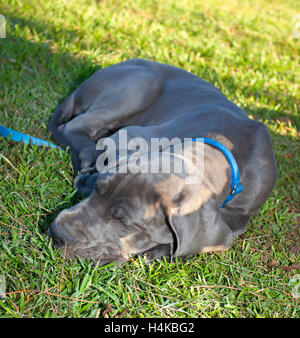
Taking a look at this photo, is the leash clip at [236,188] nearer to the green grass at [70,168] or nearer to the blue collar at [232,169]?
the blue collar at [232,169]

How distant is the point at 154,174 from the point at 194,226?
46 centimetres

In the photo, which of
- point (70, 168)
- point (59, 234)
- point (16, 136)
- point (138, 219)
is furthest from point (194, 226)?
point (16, 136)

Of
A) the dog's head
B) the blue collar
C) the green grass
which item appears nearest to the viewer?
the green grass

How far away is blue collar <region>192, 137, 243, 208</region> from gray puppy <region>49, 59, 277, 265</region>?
0.12 feet

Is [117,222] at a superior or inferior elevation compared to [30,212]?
superior

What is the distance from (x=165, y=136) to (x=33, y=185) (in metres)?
1.31

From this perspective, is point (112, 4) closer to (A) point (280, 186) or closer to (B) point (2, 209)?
(A) point (280, 186)

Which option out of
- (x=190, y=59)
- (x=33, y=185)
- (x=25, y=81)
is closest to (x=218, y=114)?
(x=33, y=185)

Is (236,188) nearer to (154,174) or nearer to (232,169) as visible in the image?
(232,169)

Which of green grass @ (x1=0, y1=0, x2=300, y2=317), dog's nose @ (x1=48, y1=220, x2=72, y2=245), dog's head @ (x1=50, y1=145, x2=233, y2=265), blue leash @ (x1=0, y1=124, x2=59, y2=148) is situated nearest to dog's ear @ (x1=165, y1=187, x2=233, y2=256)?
dog's head @ (x1=50, y1=145, x2=233, y2=265)

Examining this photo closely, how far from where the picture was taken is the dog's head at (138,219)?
2793 millimetres

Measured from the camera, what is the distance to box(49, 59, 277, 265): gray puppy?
2822 mm

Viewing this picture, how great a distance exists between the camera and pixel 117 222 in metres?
2.85

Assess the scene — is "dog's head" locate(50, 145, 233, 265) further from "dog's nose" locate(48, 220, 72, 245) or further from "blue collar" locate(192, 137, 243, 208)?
"blue collar" locate(192, 137, 243, 208)
